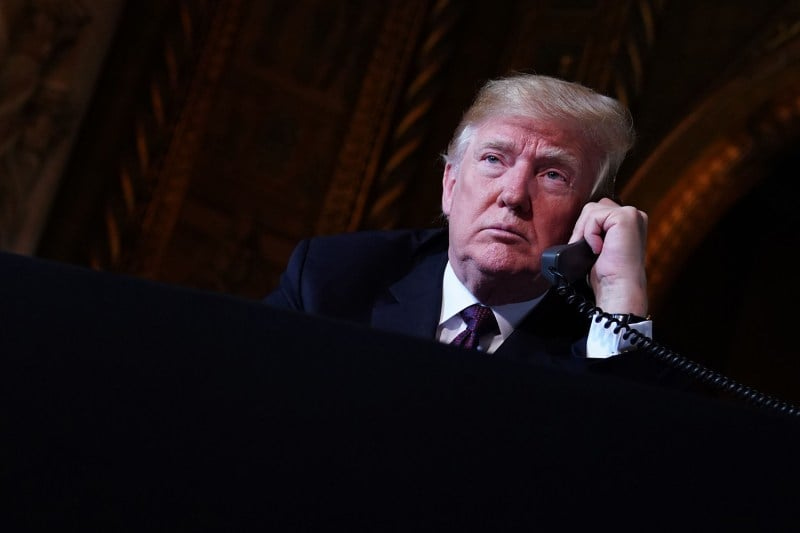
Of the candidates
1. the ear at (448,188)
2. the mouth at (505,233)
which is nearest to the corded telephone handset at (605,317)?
the mouth at (505,233)

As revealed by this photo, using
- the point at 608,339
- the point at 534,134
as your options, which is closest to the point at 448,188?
the point at 534,134

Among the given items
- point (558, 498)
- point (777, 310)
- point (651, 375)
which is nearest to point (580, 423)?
point (558, 498)

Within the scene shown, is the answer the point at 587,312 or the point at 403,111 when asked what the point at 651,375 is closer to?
the point at 587,312

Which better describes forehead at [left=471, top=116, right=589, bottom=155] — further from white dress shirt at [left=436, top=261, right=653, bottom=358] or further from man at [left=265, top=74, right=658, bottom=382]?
white dress shirt at [left=436, top=261, right=653, bottom=358]

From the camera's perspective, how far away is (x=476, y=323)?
1.82 meters

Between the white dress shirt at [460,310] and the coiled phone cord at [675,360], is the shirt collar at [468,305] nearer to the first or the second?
the white dress shirt at [460,310]

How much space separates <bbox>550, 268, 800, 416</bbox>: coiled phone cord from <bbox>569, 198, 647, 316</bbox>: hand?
0.06m

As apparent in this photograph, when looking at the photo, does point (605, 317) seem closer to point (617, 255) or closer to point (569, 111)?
point (617, 255)

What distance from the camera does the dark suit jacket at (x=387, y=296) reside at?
177cm

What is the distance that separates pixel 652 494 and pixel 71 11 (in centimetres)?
325

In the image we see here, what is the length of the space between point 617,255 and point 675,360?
29 centimetres

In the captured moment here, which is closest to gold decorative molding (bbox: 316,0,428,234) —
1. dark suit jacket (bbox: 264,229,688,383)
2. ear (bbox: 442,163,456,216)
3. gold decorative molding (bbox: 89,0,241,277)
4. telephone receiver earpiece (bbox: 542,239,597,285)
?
gold decorative molding (bbox: 89,0,241,277)

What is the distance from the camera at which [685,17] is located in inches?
145

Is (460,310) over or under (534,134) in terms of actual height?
under
